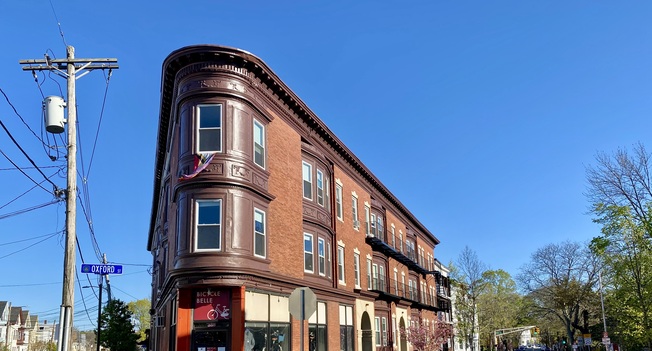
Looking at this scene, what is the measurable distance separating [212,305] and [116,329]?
26.6 metres

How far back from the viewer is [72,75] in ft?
50.5

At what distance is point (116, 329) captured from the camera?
41719 mm

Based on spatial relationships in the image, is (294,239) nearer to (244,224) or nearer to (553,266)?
(244,224)

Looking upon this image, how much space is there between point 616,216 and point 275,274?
23.7 meters

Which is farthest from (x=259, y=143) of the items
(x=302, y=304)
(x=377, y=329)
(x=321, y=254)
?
(x=377, y=329)

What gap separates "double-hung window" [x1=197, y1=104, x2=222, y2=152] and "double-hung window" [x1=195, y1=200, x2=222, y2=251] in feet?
6.65

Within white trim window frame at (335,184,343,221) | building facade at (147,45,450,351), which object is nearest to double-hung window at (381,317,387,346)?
building facade at (147,45,450,351)

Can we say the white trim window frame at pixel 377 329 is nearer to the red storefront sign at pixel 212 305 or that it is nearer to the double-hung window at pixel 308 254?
the double-hung window at pixel 308 254

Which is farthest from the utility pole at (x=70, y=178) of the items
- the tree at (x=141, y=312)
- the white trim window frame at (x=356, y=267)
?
the tree at (x=141, y=312)

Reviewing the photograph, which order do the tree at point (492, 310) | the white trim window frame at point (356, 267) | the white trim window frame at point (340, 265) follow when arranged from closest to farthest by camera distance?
1. the white trim window frame at point (340, 265)
2. the white trim window frame at point (356, 267)
3. the tree at point (492, 310)

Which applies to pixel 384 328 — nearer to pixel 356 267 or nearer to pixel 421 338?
pixel 421 338

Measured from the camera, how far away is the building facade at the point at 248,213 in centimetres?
1884

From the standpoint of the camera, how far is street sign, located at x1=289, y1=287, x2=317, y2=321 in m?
12.4

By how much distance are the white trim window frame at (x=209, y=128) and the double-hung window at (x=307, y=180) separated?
6.97 meters
